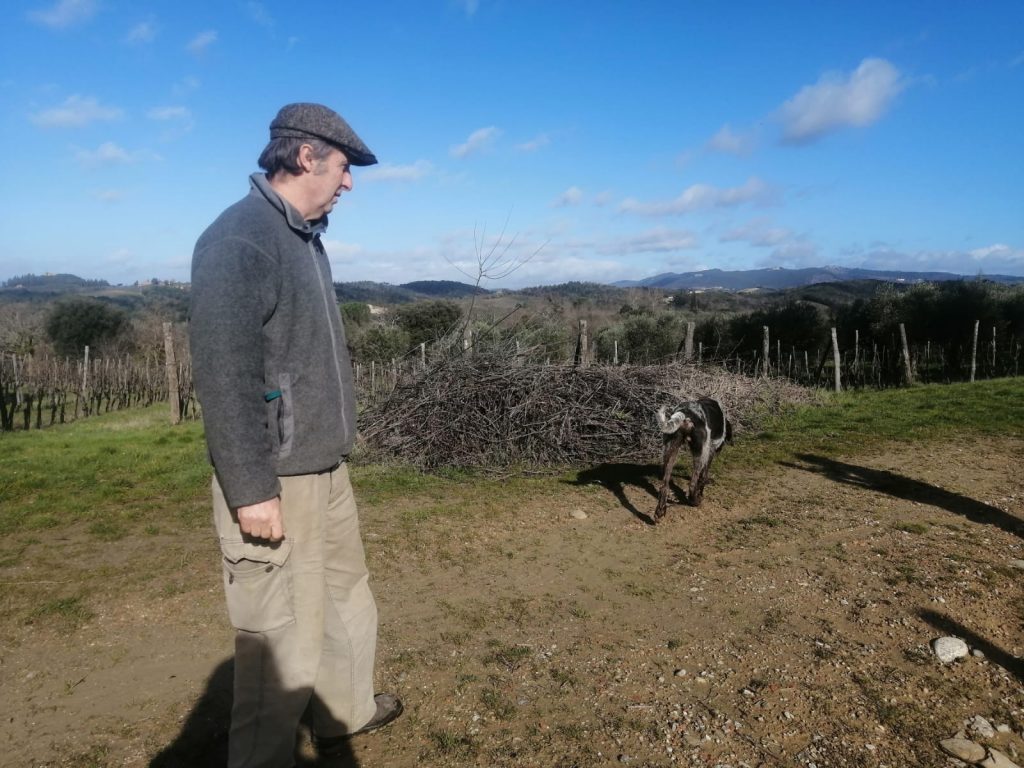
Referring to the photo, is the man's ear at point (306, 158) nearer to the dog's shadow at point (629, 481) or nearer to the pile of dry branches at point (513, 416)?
the dog's shadow at point (629, 481)

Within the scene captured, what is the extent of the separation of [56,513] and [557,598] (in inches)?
207

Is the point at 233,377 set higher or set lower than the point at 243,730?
higher

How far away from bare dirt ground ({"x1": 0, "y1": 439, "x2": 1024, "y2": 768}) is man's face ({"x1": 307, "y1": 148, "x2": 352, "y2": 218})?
2044 mm

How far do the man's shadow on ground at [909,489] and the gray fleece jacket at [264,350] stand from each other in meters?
5.37

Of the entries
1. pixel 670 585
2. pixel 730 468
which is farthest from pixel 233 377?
pixel 730 468

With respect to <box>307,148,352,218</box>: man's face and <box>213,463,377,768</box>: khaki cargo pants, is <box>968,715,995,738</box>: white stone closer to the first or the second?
<box>213,463,377,768</box>: khaki cargo pants

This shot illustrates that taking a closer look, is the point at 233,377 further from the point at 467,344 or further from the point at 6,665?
the point at 467,344

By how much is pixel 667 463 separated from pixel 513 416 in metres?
2.88

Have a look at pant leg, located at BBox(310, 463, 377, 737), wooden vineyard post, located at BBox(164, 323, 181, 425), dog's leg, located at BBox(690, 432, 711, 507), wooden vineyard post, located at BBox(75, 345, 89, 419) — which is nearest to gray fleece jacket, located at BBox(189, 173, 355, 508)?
pant leg, located at BBox(310, 463, 377, 737)

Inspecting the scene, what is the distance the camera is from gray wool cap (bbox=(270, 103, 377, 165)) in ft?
6.01

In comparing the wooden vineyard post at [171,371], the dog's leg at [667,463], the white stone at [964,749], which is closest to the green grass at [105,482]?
the wooden vineyard post at [171,371]

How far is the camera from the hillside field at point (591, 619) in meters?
2.44

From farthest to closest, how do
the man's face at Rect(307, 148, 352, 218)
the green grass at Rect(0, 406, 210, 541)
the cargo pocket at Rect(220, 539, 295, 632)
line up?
the green grass at Rect(0, 406, 210, 541), the man's face at Rect(307, 148, 352, 218), the cargo pocket at Rect(220, 539, 295, 632)

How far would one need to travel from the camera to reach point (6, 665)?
124 inches
